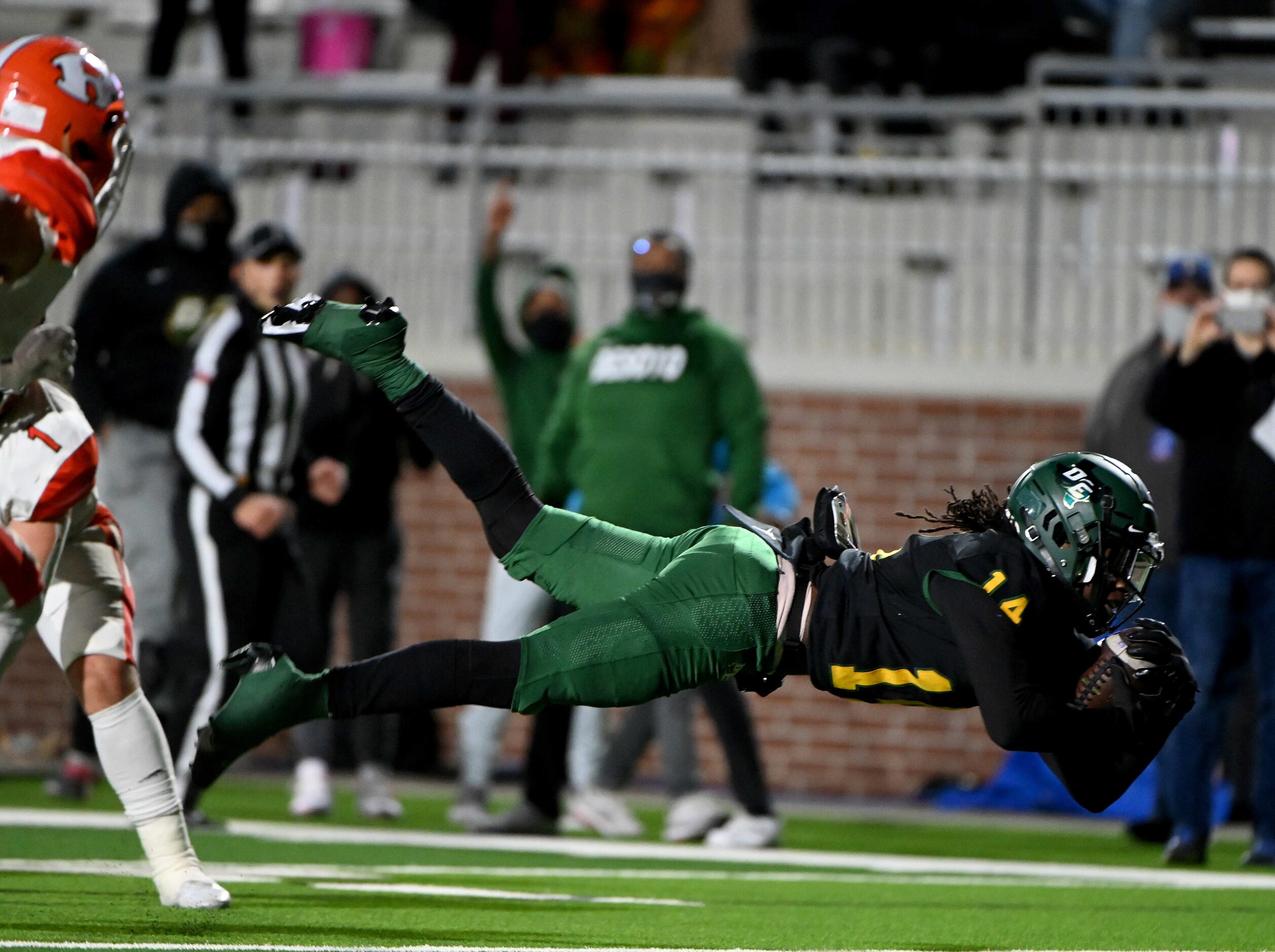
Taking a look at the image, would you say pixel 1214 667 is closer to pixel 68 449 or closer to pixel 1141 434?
pixel 1141 434

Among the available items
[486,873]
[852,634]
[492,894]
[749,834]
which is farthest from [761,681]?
[749,834]

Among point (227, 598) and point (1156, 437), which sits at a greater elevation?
point (1156, 437)

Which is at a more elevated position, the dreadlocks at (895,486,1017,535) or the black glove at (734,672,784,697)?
the dreadlocks at (895,486,1017,535)

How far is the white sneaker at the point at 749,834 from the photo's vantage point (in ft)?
27.4

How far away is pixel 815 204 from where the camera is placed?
11.9 meters

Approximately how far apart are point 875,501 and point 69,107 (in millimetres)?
6850

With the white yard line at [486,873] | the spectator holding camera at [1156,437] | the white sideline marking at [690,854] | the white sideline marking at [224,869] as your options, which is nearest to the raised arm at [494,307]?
the white sideline marking at [690,854]

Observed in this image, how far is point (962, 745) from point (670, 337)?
365 centimetres

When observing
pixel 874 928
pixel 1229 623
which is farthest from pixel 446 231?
pixel 874 928

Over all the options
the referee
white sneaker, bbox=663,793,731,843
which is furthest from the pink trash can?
white sneaker, bbox=663,793,731,843

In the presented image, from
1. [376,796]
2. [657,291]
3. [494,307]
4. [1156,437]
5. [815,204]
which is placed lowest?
[376,796]

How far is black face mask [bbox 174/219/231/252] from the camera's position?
30.5 ft

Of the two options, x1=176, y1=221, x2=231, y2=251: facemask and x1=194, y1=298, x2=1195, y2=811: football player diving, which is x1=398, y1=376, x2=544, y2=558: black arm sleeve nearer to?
x1=194, y1=298, x2=1195, y2=811: football player diving

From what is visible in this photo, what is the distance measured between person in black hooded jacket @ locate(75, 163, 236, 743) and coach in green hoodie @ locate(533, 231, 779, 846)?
1875 mm
